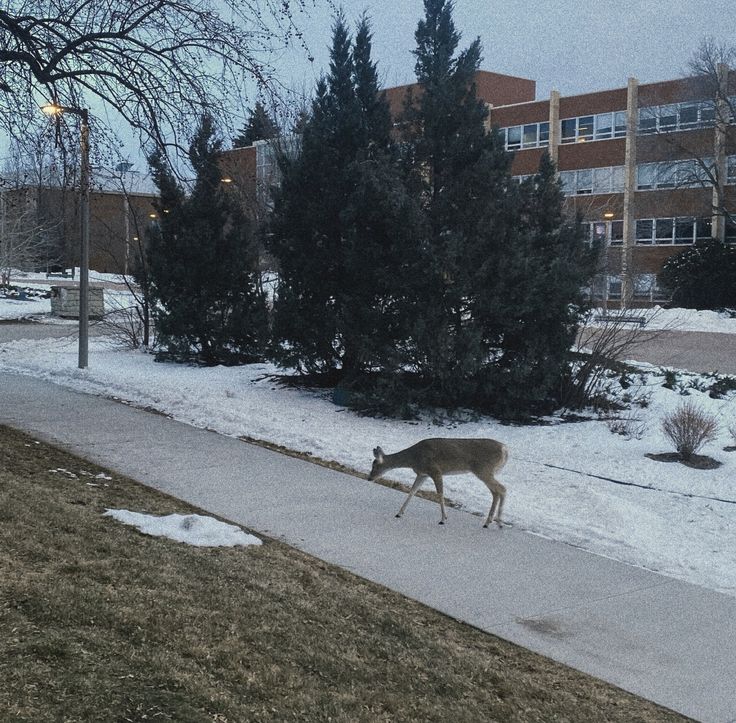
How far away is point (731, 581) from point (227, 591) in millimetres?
3866

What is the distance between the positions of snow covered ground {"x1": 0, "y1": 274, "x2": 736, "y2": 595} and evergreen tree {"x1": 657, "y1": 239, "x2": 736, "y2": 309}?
2874 centimetres

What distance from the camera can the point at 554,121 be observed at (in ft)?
188

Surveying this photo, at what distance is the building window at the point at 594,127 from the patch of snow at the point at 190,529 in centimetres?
5254

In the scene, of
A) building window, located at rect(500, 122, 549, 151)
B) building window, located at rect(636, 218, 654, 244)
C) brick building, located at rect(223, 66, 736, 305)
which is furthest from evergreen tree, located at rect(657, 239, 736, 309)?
building window, located at rect(500, 122, 549, 151)

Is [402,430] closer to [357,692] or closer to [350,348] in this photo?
[350,348]

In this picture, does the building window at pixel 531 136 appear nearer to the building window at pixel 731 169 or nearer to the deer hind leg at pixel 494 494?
the building window at pixel 731 169

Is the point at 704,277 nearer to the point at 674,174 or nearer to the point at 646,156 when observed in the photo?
the point at 674,174

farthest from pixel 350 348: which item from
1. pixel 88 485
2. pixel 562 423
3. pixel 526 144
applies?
pixel 526 144

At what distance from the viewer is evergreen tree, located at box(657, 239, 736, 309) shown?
4303 cm

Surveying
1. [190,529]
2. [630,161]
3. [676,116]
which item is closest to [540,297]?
[190,529]

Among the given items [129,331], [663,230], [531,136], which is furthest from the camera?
[531,136]

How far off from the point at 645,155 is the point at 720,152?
5301 millimetres

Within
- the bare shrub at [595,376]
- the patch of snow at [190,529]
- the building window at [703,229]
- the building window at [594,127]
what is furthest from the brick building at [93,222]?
the building window at [703,229]

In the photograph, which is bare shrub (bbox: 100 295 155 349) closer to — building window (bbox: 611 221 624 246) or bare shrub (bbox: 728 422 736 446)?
bare shrub (bbox: 728 422 736 446)
